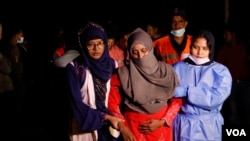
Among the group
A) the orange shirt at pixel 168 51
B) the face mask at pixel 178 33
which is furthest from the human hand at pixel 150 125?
the face mask at pixel 178 33

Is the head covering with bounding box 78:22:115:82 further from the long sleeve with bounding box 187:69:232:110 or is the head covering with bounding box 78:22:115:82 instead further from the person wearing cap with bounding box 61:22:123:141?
the long sleeve with bounding box 187:69:232:110

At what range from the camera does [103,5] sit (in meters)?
11.1

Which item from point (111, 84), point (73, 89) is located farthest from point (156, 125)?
point (73, 89)

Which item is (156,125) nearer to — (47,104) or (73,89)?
(73,89)

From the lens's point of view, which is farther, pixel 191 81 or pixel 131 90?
pixel 191 81

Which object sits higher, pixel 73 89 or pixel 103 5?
pixel 103 5

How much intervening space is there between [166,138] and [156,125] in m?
0.20

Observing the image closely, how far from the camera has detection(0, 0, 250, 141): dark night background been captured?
709cm

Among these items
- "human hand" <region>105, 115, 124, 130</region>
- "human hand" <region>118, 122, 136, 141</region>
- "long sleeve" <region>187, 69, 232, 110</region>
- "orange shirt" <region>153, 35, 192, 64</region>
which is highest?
"orange shirt" <region>153, 35, 192, 64</region>

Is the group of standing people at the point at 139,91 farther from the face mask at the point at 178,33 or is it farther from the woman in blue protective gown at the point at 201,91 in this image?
the face mask at the point at 178,33

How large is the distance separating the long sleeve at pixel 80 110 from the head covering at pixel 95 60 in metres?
0.15

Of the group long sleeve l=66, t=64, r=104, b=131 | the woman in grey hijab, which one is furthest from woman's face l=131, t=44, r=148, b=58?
long sleeve l=66, t=64, r=104, b=131

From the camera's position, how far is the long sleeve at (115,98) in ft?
11.3

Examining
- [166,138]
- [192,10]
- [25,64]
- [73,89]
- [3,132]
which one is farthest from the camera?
[192,10]
